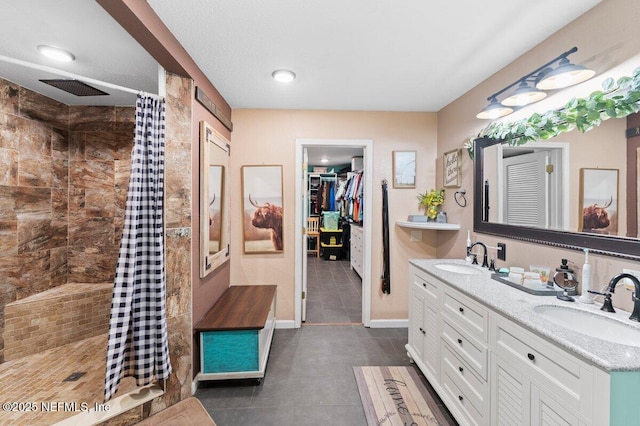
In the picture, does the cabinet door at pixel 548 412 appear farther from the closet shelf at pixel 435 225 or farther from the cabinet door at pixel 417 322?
the closet shelf at pixel 435 225

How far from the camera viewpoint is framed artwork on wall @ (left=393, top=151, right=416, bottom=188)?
297cm

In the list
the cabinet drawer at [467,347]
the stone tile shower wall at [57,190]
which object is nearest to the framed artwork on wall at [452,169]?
the cabinet drawer at [467,347]

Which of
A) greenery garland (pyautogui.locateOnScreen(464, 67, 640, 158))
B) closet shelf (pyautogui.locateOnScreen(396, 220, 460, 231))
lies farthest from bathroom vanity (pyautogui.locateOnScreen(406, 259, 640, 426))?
greenery garland (pyautogui.locateOnScreen(464, 67, 640, 158))

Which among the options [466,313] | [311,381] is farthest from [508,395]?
[311,381]

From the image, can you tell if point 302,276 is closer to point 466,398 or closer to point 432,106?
point 466,398

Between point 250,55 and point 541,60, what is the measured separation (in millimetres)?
1998

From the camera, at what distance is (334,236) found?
6.26 m

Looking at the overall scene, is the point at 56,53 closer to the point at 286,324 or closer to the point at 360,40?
the point at 360,40

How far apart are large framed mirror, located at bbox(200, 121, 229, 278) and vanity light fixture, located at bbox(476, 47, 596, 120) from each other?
2.25 metres

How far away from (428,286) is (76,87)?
11.3 ft

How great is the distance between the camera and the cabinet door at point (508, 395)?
115cm

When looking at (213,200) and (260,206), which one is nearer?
(213,200)

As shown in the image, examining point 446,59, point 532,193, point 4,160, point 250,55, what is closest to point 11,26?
point 4,160

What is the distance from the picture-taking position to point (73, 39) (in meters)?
1.65
